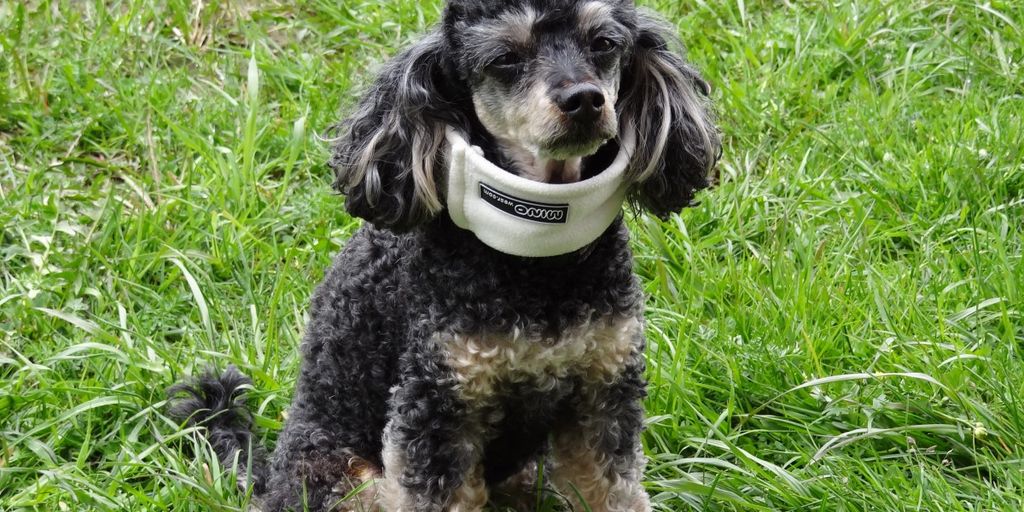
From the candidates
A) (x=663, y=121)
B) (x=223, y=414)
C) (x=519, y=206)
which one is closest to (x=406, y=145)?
(x=519, y=206)

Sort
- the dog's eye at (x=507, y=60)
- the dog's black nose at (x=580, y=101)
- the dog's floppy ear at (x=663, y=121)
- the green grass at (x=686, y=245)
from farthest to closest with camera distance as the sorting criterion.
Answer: the green grass at (x=686, y=245) < the dog's floppy ear at (x=663, y=121) < the dog's eye at (x=507, y=60) < the dog's black nose at (x=580, y=101)

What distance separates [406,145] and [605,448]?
891 millimetres

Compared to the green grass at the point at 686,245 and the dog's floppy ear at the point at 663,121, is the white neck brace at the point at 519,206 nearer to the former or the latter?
the dog's floppy ear at the point at 663,121

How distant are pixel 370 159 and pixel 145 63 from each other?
2.90 metres

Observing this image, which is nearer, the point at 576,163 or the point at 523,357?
the point at 523,357

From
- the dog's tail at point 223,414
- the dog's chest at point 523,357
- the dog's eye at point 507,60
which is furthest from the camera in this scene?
the dog's tail at point 223,414

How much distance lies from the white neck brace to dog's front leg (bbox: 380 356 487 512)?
1.13 feet

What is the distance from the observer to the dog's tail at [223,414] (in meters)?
3.47

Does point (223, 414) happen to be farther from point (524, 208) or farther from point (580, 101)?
point (580, 101)

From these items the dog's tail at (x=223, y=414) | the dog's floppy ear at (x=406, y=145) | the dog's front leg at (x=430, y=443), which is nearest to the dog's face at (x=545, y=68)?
the dog's floppy ear at (x=406, y=145)

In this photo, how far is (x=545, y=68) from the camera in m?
2.58

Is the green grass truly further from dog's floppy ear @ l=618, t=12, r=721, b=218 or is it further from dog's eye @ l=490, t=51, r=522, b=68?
dog's eye @ l=490, t=51, r=522, b=68

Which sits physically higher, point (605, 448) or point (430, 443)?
point (430, 443)

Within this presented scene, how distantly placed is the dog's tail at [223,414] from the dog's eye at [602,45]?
1570mm
